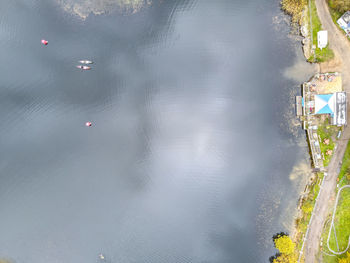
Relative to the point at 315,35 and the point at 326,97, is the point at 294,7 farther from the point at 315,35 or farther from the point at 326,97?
the point at 326,97

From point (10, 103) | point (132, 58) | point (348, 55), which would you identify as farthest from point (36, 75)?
point (348, 55)

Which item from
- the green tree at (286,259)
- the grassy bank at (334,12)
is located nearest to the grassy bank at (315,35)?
the grassy bank at (334,12)

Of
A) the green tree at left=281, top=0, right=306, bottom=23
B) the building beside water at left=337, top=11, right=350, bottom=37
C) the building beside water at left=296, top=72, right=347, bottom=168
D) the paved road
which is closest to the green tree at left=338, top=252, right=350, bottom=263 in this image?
the paved road

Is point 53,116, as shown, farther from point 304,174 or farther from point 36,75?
point 304,174

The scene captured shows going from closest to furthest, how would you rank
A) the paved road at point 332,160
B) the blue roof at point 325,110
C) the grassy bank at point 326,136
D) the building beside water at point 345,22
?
the building beside water at point 345,22, the blue roof at point 325,110, the paved road at point 332,160, the grassy bank at point 326,136

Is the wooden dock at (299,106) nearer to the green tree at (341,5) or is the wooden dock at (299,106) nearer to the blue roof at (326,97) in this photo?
the blue roof at (326,97)

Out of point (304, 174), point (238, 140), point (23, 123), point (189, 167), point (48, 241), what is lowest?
point (48, 241)

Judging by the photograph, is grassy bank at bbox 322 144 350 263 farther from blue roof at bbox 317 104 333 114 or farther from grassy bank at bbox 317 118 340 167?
blue roof at bbox 317 104 333 114
